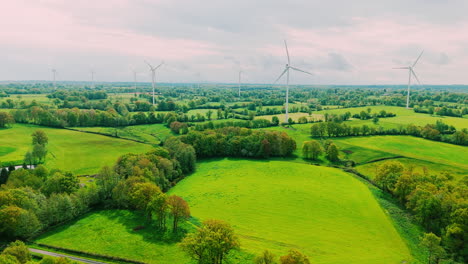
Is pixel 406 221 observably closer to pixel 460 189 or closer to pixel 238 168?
pixel 460 189

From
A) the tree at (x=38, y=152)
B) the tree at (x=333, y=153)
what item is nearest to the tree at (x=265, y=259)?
the tree at (x=333, y=153)

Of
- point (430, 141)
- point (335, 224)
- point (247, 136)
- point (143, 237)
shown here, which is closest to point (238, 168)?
point (247, 136)

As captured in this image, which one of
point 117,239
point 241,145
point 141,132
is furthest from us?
point 141,132

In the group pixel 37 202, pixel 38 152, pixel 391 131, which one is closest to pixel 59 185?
pixel 37 202

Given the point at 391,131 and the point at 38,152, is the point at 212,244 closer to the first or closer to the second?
the point at 38,152

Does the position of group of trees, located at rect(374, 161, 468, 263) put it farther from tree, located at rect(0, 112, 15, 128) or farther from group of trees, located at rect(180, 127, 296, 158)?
tree, located at rect(0, 112, 15, 128)
